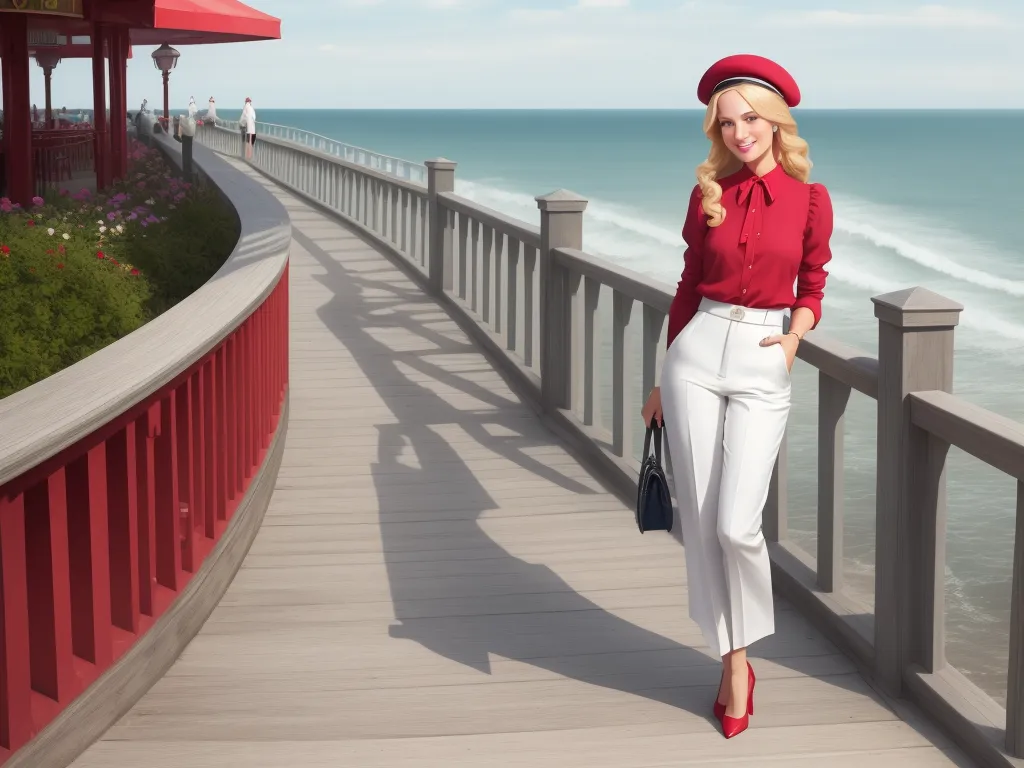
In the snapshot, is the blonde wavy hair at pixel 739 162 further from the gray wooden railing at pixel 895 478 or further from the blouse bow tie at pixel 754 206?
the gray wooden railing at pixel 895 478

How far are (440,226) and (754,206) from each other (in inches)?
348

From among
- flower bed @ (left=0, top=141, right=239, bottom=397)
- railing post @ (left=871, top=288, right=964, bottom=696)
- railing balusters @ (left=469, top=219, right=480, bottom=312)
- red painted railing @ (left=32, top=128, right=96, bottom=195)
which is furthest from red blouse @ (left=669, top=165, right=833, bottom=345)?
red painted railing @ (left=32, top=128, right=96, bottom=195)

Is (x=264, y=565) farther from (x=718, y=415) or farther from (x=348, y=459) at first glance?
(x=718, y=415)

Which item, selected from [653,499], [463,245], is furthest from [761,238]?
[463,245]

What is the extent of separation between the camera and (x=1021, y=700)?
3.29 m

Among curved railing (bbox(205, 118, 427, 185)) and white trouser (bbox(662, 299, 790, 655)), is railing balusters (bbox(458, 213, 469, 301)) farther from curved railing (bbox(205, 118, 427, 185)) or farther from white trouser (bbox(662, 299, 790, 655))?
white trouser (bbox(662, 299, 790, 655))

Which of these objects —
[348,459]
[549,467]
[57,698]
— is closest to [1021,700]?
[57,698]

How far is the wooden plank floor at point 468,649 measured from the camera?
12.0 ft

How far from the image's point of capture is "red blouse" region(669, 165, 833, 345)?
3.55 meters

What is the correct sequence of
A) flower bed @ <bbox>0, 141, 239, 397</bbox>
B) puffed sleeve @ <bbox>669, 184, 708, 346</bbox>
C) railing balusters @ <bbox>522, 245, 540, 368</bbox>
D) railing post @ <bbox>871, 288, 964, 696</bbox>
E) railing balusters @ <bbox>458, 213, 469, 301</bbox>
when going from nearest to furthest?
puffed sleeve @ <bbox>669, 184, 708, 346</bbox> < railing post @ <bbox>871, 288, 964, 696</bbox> < flower bed @ <bbox>0, 141, 239, 397</bbox> < railing balusters @ <bbox>522, 245, 540, 368</bbox> < railing balusters @ <bbox>458, 213, 469, 301</bbox>

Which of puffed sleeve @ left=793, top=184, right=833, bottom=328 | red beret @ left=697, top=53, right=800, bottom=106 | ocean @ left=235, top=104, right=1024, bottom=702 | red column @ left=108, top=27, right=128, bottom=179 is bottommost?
ocean @ left=235, top=104, right=1024, bottom=702

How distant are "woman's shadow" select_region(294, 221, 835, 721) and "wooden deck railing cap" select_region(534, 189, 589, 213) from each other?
1188mm

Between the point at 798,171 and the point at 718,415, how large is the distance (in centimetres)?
66

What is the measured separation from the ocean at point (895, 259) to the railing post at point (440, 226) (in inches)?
79.5
